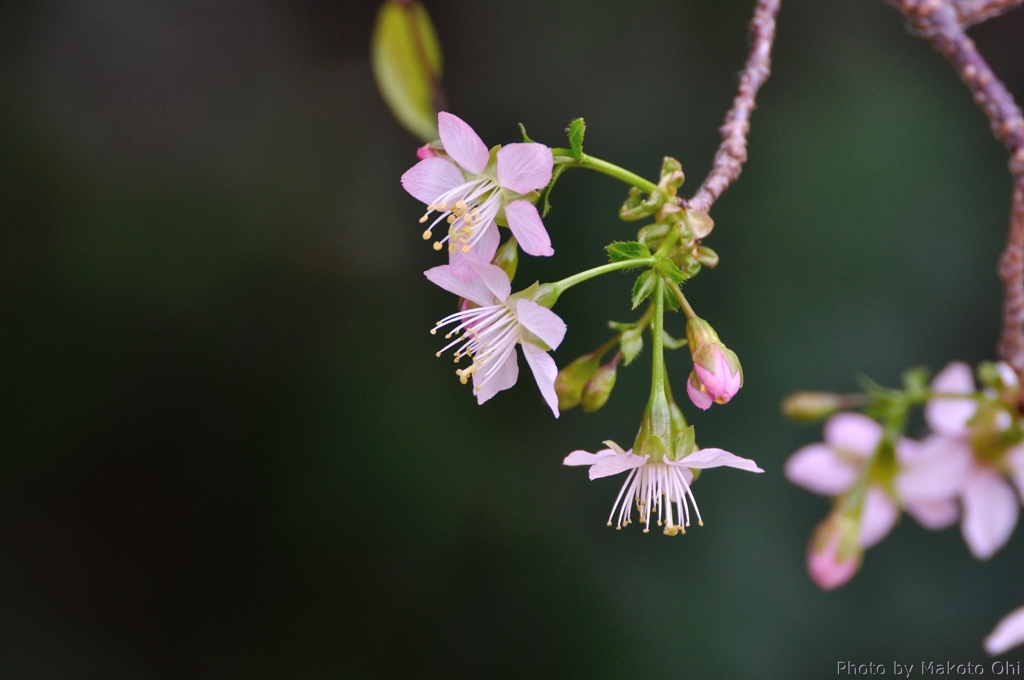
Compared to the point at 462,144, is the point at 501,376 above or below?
below

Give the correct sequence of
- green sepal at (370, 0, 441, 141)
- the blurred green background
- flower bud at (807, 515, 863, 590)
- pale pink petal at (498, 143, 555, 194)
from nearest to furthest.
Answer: flower bud at (807, 515, 863, 590) < pale pink petal at (498, 143, 555, 194) < green sepal at (370, 0, 441, 141) < the blurred green background

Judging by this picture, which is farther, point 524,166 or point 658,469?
point 658,469

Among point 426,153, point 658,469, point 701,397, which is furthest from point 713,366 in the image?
point 426,153

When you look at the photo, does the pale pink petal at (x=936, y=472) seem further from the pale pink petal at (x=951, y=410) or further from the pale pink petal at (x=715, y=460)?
the pale pink petal at (x=715, y=460)

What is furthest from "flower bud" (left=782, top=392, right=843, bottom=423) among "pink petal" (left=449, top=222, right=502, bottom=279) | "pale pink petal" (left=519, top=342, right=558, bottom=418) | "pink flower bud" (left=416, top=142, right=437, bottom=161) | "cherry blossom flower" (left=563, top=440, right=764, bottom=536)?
"pink flower bud" (left=416, top=142, right=437, bottom=161)

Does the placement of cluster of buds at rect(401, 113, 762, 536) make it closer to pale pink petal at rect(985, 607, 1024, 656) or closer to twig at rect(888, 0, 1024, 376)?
pale pink petal at rect(985, 607, 1024, 656)

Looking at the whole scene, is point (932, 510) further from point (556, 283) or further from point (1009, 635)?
point (556, 283)

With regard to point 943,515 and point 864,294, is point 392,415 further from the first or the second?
point 943,515
